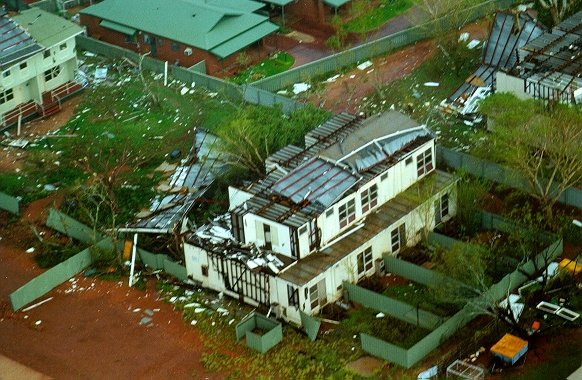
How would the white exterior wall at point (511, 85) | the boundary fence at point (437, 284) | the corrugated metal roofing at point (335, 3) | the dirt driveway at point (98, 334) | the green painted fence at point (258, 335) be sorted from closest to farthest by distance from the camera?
the boundary fence at point (437, 284) → the green painted fence at point (258, 335) → the dirt driveway at point (98, 334) → the white exterior wall at point (511, 85) → the corrugated metal roofing at point (335, 3)

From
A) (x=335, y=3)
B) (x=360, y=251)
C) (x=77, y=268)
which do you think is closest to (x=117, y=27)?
(x=335, y=3)

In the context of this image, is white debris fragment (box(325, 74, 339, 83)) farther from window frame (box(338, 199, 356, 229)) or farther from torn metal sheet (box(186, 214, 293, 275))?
window frame (box(338, 199, 356, 229))

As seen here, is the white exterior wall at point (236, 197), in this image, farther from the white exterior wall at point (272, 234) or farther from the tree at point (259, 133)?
the tree at point (259, 133)

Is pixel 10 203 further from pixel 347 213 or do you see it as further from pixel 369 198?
pixel 369 198

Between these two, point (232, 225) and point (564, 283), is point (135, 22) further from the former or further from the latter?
point (564, 283)

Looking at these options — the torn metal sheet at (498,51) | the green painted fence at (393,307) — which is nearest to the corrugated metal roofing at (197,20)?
the torn metal sheet at (498,51)

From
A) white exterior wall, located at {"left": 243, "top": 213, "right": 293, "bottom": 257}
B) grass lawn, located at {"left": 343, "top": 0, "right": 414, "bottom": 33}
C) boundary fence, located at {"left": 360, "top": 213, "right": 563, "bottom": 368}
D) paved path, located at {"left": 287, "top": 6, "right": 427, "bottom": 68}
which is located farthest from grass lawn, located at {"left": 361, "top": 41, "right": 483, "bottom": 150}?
white exterior wall, located at {"left": 243, "top": 213, "right": 293, "bottom": 257}

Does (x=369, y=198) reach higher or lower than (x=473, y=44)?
higher
